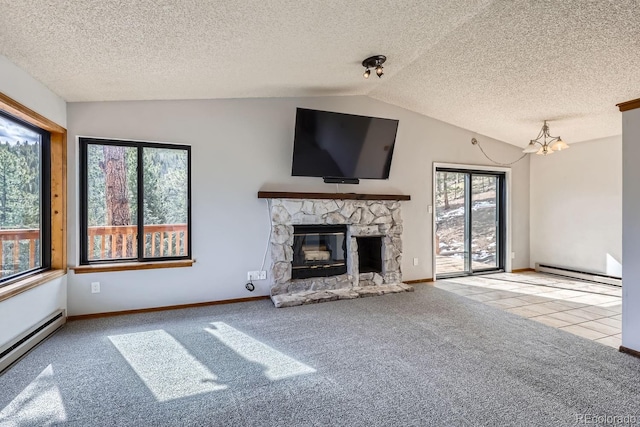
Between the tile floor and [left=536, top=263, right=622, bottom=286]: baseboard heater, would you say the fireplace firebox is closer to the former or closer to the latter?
the tile floor

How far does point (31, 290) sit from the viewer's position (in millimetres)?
2848

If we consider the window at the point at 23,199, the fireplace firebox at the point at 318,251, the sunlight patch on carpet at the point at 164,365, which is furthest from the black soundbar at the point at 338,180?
the window at the point at 23,199

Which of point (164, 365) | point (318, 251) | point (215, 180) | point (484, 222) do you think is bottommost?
point (164, 365)

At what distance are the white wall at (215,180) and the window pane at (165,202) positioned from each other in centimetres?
14

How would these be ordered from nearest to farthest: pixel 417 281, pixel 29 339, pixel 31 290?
pixel 29 339
pixel 31 290
pixel 417 281

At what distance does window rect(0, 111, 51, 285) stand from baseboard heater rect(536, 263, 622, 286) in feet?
23.9

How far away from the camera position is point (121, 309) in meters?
3.65

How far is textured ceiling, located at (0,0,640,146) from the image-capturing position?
2248 mm

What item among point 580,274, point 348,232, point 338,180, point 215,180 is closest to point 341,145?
point 338,180

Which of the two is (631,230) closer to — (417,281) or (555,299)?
(555,299)

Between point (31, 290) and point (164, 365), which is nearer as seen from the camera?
point (164, 365)

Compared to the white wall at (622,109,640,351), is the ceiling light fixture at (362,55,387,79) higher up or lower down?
higher up

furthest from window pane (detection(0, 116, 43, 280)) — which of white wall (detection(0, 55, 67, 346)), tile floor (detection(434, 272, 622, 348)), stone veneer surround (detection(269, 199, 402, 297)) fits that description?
tile floor (detection(434, 272, 622, 348))

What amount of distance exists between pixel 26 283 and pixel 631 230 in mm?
4946
